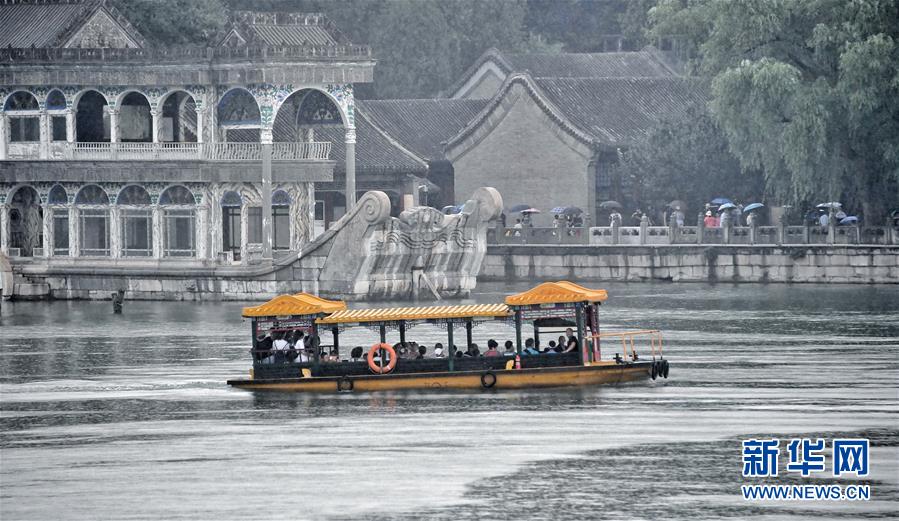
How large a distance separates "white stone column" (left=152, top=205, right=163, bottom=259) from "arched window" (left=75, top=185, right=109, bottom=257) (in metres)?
2.17

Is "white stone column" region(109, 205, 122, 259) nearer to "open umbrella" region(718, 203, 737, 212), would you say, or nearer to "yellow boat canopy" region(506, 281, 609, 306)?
"open umbrella" region(718, 203, 737, 212)

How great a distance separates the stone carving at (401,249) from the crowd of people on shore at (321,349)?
20219 mm

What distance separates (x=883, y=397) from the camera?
139 feet

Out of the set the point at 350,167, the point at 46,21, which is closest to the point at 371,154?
the point at 350,167

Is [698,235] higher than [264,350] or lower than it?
higher

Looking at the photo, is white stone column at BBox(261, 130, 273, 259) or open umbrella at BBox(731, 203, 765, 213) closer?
white stone column at BBox(261, 130, 273, 259)

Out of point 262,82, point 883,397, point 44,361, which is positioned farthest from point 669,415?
point 262,82

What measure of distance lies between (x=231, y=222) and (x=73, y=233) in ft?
19.7

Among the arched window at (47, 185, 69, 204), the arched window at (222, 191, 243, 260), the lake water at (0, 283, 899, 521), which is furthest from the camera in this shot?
the arched window at (47, 185, 69, 204)

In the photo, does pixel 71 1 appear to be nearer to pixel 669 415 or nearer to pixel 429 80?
pixel 429 80

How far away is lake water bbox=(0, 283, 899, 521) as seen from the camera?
32.8 m

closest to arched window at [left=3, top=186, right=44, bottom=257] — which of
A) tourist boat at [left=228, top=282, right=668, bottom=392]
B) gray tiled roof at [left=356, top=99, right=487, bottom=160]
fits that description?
gray tiled roof at [left=356, top=99, right=487, bottom=160]

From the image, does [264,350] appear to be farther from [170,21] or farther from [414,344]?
[170,21]

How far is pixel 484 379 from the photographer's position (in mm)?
44031
